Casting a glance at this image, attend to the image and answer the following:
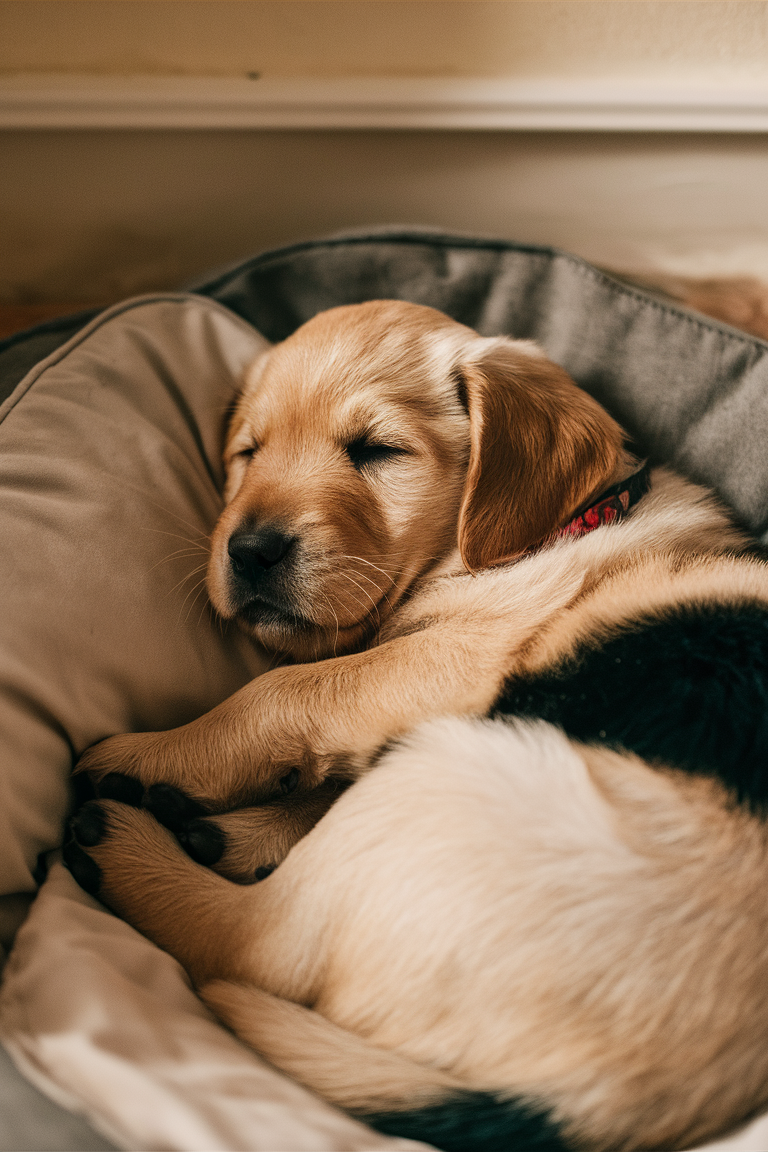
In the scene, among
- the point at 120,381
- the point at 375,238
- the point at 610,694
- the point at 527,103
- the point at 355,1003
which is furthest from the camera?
the point at 527,103

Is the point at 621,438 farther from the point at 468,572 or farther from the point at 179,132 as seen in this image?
the point at 179,132

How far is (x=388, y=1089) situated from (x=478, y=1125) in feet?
0.38

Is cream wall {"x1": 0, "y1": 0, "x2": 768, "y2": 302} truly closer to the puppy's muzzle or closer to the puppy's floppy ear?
the puppy's floppy ear

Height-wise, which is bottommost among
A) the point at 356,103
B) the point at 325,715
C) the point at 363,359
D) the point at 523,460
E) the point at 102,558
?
the point at 325,715

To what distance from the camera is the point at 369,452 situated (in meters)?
1.44

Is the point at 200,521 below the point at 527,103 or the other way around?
below

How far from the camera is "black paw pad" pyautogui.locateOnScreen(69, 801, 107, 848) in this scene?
3.80 feet

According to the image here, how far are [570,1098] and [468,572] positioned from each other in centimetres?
86

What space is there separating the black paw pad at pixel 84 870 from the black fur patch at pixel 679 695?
70 cm

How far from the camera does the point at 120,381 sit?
5.21 feet

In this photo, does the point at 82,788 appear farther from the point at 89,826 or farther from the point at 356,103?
the point at 356,103

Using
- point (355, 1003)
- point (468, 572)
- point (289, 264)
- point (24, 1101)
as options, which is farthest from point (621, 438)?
point (24, 1101)

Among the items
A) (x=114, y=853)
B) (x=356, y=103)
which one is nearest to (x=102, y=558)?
(x=114, y=853)

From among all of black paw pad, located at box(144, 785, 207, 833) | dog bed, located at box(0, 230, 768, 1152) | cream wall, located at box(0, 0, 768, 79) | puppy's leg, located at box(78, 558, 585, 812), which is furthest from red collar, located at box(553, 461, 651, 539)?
cream wall, located at box(0, 0, 768, 79)
